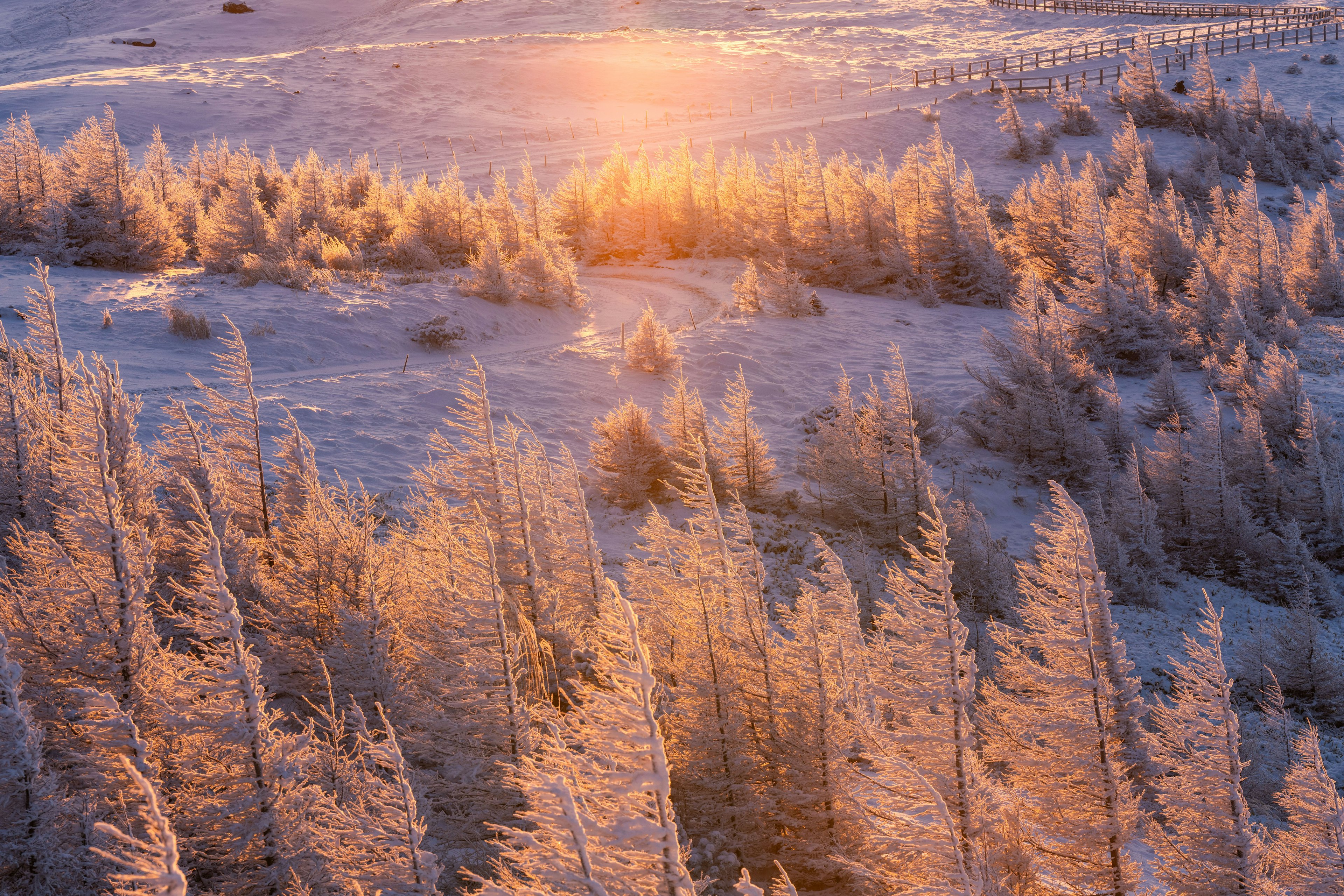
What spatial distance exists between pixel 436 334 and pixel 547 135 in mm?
28666

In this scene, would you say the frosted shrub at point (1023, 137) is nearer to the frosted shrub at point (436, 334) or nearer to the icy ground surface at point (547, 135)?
the icy ground surface at point (547, 135)

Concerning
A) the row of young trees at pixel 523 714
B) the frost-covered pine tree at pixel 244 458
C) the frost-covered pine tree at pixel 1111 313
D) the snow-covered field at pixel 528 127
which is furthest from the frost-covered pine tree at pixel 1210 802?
the frost-covered pine tree at pixel 1111 313

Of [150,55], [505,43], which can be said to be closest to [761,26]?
[505,43]

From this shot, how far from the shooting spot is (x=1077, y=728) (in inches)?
255

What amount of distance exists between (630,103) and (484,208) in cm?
2824

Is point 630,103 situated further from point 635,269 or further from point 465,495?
point 465,495

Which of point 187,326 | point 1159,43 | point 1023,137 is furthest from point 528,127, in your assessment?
point 1159,43

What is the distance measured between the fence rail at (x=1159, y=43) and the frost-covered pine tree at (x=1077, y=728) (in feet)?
166

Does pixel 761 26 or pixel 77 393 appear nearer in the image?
pixel 77 393

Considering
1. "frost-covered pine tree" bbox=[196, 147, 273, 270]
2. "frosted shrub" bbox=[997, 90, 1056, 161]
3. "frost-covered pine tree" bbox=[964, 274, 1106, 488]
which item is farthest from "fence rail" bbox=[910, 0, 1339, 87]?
"frost-covered pine tree" bbox=[196, 147, 273, 270]

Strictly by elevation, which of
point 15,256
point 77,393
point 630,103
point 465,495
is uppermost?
point 630,103

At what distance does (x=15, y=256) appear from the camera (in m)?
20.5

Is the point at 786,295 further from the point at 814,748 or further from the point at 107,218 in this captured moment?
the point at 814,748

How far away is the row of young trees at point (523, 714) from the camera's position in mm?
5375
